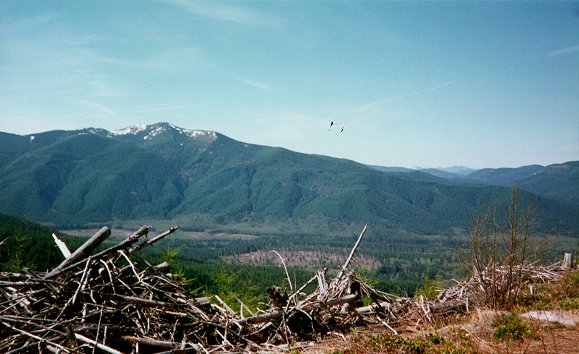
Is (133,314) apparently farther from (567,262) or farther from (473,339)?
(567,262)

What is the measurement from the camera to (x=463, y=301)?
8109 mm

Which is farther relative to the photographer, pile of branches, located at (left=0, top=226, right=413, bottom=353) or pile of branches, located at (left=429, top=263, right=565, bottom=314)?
pile of branches, located at (left=429, top=263, right=565, bottom=314)

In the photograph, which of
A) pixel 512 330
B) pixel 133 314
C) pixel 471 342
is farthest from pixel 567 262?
pixel 133 314

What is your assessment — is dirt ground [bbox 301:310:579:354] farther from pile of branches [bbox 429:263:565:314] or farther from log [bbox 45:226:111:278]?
log [bbox 45:226:111:278]

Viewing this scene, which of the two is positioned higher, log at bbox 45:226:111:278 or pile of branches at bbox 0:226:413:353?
log at bbox 45:226:111:278

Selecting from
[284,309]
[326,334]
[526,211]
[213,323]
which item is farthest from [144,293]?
[526,211]

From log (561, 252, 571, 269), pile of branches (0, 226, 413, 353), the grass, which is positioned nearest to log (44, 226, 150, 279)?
pile of branches (0, 226, 413, 353)

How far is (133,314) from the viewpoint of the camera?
4.84 meters

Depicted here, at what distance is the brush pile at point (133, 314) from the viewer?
4090mm

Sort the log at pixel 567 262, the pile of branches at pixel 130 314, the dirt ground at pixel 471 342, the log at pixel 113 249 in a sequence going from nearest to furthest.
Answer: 1. the pile of branches at pixel 130 314
2. the log at pixel 113 249
3. the dirt ground at pixel 471 342
4. the log at pixel 567 262

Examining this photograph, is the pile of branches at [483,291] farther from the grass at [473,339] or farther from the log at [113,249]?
the log at [113,249]

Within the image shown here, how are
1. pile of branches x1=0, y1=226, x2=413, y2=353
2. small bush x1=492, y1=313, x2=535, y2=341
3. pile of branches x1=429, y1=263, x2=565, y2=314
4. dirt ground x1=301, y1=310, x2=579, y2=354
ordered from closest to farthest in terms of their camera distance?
pile of branches x1=0, y1=226, x2=413, y2=353 → dirt ground x1=301, y1=310, x2=579, y2=354 → small bush x1=492, y1=313, x2=535, y2=341 → pile of branches x1=429, y1=263, x2=565, y2=314

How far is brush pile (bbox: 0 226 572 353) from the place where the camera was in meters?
4.09

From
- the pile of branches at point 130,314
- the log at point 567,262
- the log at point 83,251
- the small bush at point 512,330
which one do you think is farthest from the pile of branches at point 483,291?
the log at point 567,262
